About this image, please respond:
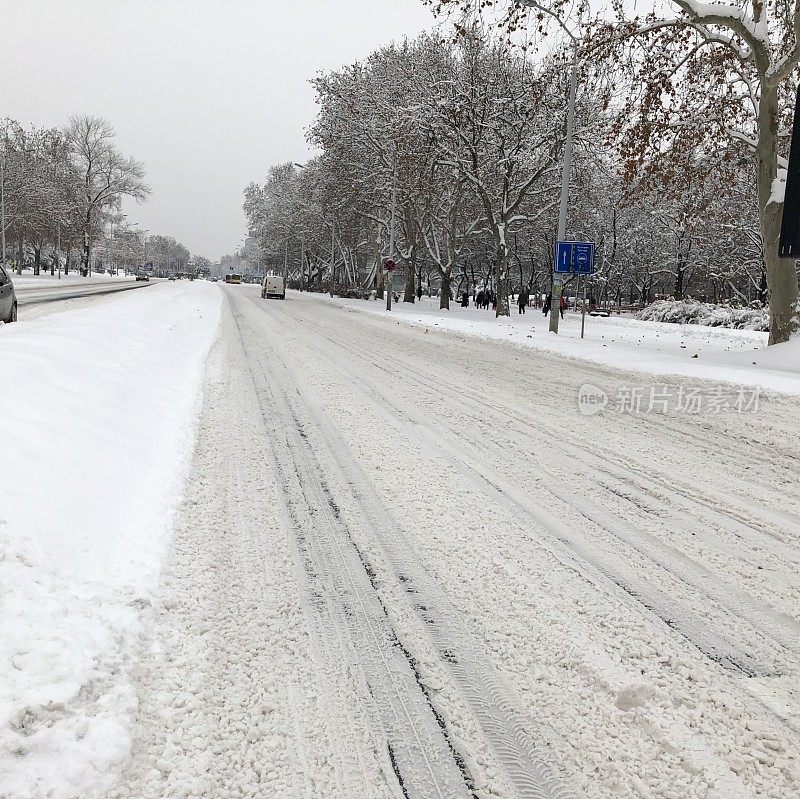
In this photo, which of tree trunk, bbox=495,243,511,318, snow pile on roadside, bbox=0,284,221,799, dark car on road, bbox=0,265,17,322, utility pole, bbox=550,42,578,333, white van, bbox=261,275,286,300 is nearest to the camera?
snow pile on roadside, bbox=0,284,221,799

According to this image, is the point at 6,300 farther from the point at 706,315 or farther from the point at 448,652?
the point at 706,315

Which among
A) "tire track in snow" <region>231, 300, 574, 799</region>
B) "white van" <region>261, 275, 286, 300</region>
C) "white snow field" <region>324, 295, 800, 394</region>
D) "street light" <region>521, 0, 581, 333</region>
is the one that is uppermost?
"street light" <region>521, 0, 581, 333</region>

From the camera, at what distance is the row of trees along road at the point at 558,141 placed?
609 inches

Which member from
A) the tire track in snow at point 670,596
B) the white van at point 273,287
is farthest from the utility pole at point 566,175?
the white van at point 273,287

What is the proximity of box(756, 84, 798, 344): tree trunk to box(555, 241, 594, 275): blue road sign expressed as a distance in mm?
4610

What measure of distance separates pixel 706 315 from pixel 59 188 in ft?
189

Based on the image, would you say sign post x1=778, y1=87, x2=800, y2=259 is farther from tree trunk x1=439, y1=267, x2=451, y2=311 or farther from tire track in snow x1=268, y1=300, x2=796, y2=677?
tree trunk x1=439, y1=267, x2=451, y2=311

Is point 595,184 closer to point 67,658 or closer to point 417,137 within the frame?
point 417,137

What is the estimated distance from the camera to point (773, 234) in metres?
15.0

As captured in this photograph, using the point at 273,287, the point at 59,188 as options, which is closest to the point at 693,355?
the point at 273,287

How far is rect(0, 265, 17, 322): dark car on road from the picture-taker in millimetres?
15758

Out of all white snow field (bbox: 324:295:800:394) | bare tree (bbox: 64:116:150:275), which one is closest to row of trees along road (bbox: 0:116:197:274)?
bare tree (bbox: 64:116:150:275)

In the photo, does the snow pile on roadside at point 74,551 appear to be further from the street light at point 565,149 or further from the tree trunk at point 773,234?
the street light at point 565,149

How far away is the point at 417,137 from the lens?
97.2 feet
